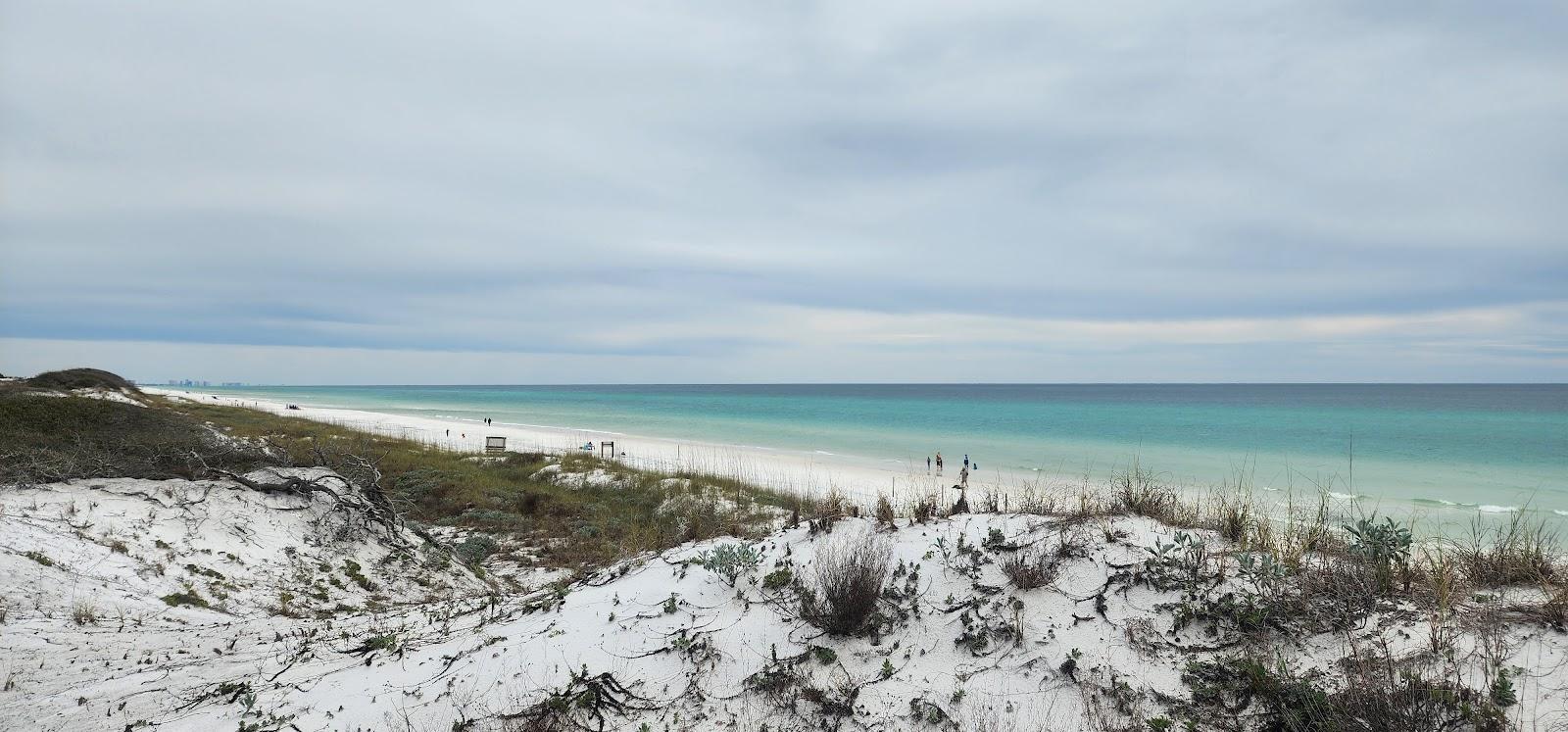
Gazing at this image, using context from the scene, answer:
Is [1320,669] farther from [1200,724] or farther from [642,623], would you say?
[642,623]

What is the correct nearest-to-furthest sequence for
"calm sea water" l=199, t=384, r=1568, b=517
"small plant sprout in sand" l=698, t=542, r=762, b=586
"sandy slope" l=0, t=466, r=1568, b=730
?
"sandy slope" l=0, t=466, r=1568, b=730 < "small plant sprout in sand" l=698, t=542, r=762, b=586 < "calm sea water" l=199, t=384, r=1568, b=517

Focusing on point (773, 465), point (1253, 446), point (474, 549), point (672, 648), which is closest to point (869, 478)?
point (773, 465)

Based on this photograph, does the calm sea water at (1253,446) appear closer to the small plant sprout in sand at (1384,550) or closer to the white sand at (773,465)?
the white sand at (773,465)

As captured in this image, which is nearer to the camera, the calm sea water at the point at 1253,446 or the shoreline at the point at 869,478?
the shoreline at the point at 869,478

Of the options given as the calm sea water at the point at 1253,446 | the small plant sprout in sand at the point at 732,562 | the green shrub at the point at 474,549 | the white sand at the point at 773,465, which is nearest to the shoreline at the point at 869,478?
the white sand at the point at 773,465

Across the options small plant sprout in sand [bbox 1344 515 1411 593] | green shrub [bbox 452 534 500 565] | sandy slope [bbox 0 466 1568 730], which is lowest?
green shrub [bbox 452 534 500 565]

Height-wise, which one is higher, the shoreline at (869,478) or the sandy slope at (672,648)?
the sandy slope at (672,648)

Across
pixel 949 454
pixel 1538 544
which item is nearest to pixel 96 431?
pixel 1538 544

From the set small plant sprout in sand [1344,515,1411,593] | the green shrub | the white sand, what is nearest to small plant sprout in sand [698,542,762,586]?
small plant sprout in sand [1344,515,1411,593]

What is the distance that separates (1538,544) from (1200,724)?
125 inches

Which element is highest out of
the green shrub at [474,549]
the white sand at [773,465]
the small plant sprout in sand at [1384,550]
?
the small plant sprout in sand at [1384,550]

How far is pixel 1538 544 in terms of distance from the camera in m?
4.59

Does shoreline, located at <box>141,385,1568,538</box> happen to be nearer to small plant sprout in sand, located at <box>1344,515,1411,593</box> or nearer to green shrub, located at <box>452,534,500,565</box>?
small plant sprout in sand, located at <box>1344,515,1411,593</box>

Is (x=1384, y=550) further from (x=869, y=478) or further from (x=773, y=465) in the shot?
(x=773, y=465)
